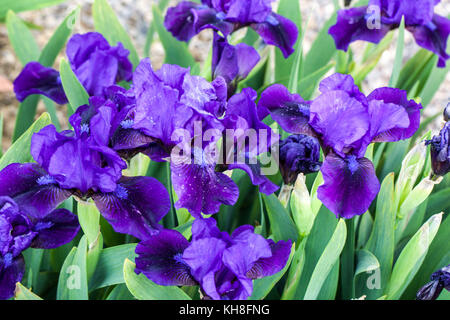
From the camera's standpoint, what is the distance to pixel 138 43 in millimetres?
2566

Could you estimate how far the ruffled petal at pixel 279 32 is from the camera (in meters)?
1.21

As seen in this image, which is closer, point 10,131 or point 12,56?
point 10,131

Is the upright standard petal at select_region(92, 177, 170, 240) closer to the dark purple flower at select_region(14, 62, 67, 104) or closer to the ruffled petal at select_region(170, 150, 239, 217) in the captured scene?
the ruffled petal at select_region(170, 150, 239, 217)

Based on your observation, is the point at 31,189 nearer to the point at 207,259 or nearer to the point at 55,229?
the point at 55,229

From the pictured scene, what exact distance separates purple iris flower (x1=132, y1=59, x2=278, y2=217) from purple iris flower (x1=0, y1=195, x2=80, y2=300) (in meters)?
0.22

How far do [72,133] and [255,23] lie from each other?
0.56 meters

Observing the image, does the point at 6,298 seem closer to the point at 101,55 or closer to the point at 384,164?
the point at 101,55

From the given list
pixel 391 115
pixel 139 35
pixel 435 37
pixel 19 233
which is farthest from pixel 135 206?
pixel 139 35

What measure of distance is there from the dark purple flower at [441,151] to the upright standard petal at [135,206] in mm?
503

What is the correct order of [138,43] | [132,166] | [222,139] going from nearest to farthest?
[222,139]
[132,166]
[138,43]

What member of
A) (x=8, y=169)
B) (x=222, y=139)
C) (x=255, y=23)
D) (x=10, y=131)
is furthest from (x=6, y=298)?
(x=10, y=131)

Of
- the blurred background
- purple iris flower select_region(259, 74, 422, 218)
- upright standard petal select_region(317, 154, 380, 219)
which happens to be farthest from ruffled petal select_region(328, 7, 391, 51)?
the blurred background

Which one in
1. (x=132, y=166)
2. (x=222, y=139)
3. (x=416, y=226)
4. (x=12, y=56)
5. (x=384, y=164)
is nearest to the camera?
(x=222, y=139)

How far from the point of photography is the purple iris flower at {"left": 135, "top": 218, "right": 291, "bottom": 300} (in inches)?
27.9
